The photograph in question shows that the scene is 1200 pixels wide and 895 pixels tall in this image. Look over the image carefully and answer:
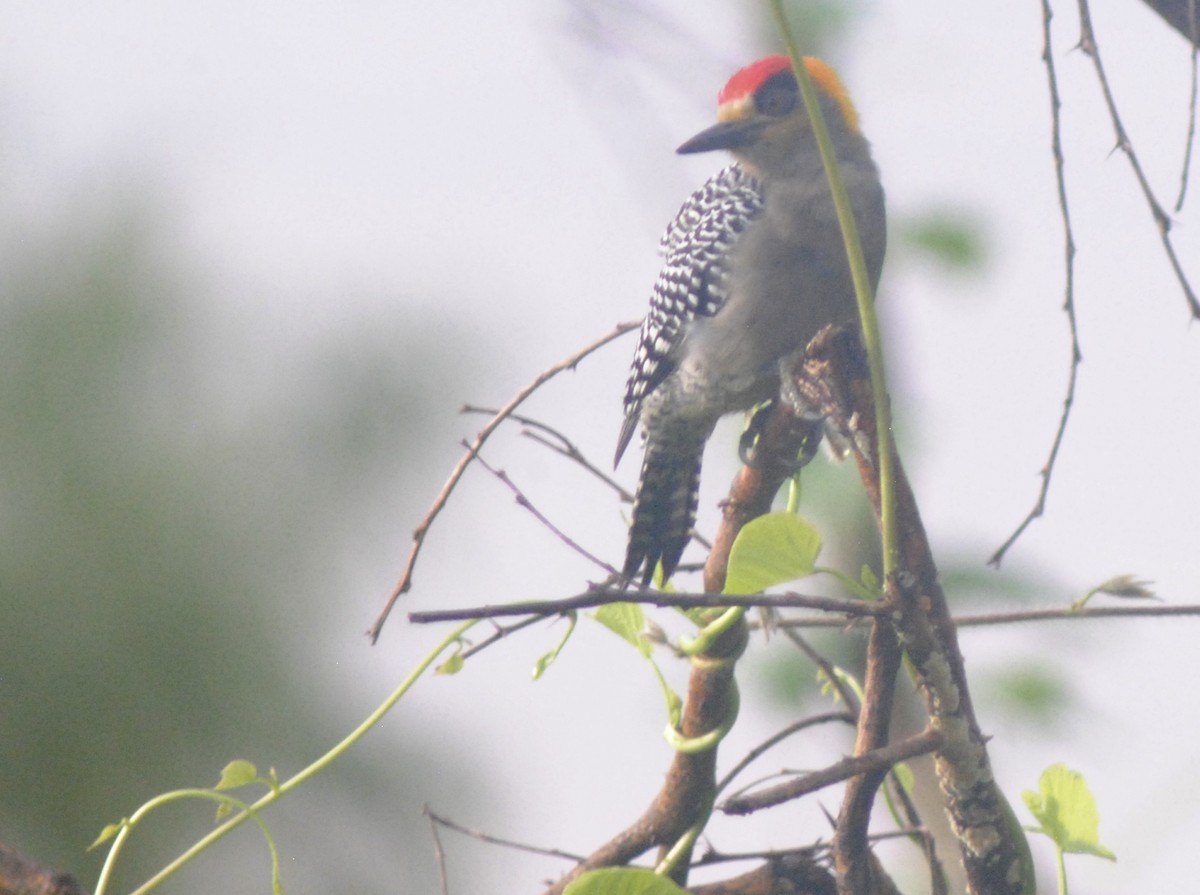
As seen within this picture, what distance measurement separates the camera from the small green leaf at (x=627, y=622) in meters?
1.44

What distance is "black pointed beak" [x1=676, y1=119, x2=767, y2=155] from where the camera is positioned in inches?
108

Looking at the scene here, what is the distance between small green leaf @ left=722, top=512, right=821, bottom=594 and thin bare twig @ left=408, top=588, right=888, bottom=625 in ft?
0.35

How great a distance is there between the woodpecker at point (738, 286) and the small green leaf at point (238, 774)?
1.18m

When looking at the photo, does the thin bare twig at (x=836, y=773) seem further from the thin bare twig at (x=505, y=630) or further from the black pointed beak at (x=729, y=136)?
the black pointed beak at (x=729, y=136)

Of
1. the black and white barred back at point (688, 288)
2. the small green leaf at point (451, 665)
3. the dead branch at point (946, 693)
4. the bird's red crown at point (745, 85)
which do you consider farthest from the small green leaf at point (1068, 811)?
the bird's red crown at point (745, 85)

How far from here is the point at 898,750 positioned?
1117 millimetres

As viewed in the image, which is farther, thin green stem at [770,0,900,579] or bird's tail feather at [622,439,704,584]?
bird's tail feather at [622,439,704,584]

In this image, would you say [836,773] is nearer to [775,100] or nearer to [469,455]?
[469,455]

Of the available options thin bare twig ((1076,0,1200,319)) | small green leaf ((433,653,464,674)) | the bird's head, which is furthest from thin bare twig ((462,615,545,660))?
the bird's head

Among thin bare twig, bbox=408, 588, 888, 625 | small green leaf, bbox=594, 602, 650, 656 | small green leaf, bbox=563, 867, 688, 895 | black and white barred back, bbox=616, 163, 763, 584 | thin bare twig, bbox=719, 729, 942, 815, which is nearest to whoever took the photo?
thin bare twig, bbox=408, 588, 888, 625

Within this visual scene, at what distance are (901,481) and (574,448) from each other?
663 mm

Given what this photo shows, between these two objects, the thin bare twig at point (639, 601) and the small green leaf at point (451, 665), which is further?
the small green leaf at point (451, 665)

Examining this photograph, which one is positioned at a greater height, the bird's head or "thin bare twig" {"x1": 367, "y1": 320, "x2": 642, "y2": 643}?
the bird's head

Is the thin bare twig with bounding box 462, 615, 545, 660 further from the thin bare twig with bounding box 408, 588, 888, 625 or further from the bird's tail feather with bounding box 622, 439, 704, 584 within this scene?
the bird's tail feather with bounding box 622, 439, 704, 584
